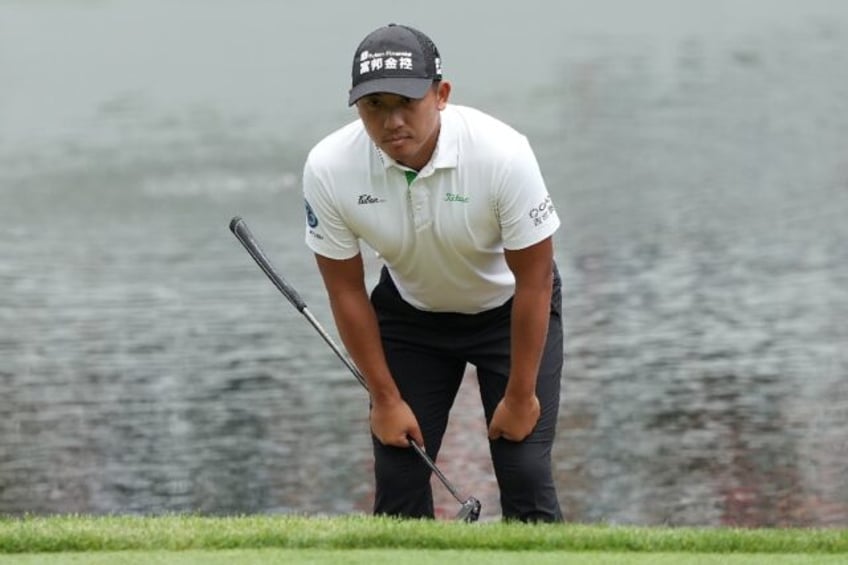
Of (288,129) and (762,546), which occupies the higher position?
(288,129)

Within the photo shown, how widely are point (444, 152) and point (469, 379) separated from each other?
28.1ft

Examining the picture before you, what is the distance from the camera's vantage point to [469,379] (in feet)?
45.5

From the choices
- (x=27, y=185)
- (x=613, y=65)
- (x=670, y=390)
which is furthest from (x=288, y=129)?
(x=670, y=390)

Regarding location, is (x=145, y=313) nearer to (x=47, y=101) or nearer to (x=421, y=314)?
(x=421, y=314)

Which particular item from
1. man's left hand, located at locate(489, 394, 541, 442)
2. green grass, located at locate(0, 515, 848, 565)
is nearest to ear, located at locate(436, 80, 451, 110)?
man's left hand, located at locate(489, 394, 541, 442)

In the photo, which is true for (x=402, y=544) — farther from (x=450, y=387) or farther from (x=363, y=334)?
(x=450, y=387)

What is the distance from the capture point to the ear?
5.39 m

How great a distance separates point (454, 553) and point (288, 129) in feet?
81.0

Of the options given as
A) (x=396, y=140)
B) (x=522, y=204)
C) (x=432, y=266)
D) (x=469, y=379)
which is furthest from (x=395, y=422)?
(x=469, y=379)

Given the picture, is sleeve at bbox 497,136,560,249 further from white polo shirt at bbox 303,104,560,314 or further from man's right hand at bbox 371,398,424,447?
man's right hand at bbox 371,398,424,447

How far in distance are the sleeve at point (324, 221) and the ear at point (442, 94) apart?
1.29ft

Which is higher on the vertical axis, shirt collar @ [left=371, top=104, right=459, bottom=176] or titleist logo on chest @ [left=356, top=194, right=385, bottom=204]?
shirt collar @ [left=371, top=104, right=459, bottom=176]

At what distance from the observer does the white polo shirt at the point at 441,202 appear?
17.6ft

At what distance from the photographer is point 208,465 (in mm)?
11781
